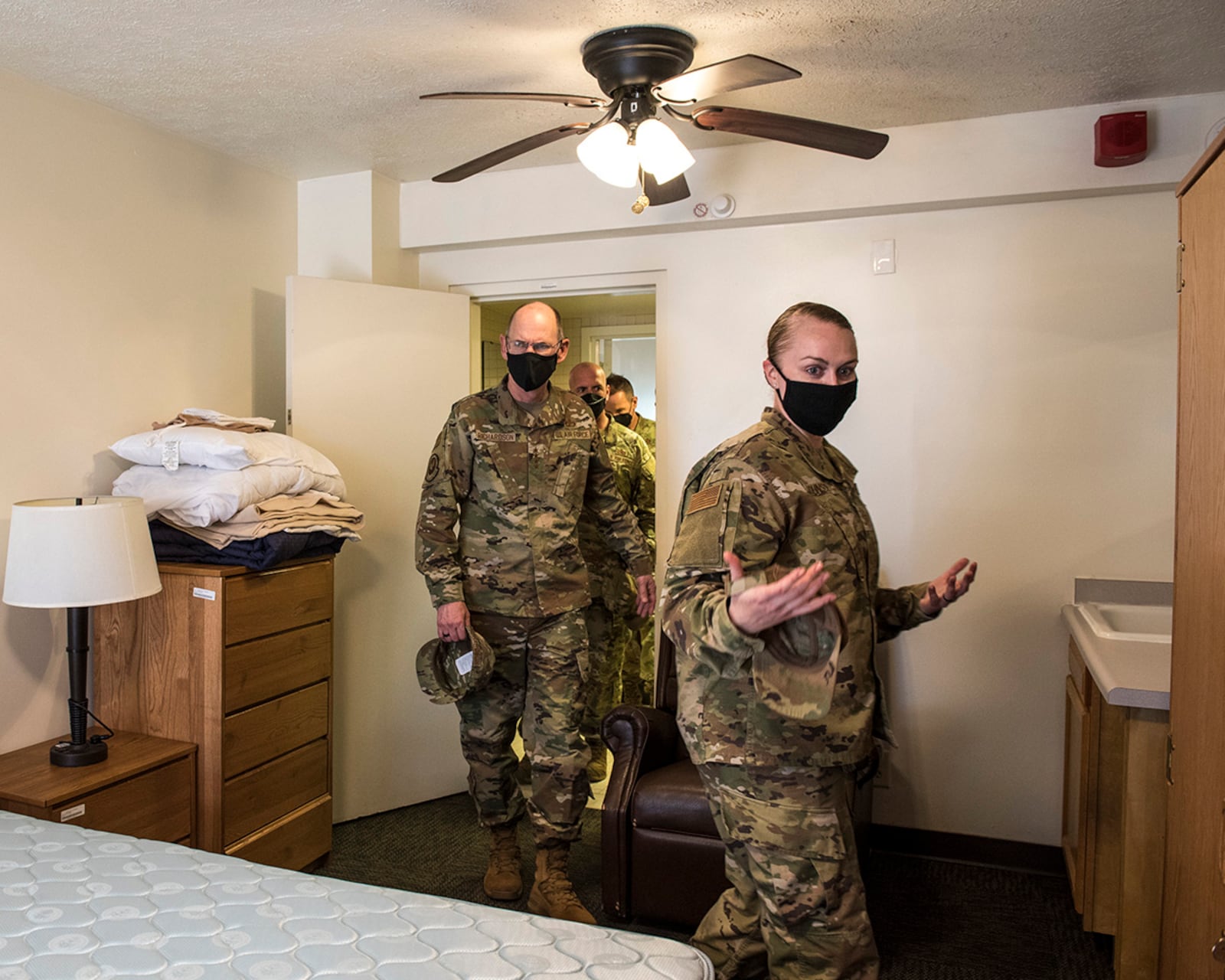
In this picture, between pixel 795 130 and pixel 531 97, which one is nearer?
pixel 531 97

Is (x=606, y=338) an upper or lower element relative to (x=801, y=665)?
upper

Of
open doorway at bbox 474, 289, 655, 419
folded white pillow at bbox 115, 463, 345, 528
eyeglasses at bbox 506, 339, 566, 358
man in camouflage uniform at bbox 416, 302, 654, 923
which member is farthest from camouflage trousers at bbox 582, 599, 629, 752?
open doorway at bbox 474, 289, 655, 419

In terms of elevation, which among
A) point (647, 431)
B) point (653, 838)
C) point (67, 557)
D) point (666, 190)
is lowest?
point (653, 838)

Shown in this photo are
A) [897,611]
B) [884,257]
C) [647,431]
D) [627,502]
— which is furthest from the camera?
[647,431]

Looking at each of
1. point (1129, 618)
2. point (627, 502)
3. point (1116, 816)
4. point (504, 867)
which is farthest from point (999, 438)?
point (504, 867)

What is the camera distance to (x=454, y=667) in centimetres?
268

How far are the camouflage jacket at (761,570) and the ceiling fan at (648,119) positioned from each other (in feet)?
2.73

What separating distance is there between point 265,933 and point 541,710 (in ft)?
4.54

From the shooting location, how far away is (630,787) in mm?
2598

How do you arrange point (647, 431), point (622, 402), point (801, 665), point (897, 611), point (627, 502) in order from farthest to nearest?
point (647, 431) → point (622, 402) → point (627, 502) → point (897, 611) → point (801, 665)

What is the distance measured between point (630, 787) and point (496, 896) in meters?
0.61

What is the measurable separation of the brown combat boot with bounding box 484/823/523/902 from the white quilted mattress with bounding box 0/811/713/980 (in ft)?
4.05

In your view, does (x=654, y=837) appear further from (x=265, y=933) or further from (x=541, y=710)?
(x=265, y=933)

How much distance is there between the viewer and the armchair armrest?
257 cm
